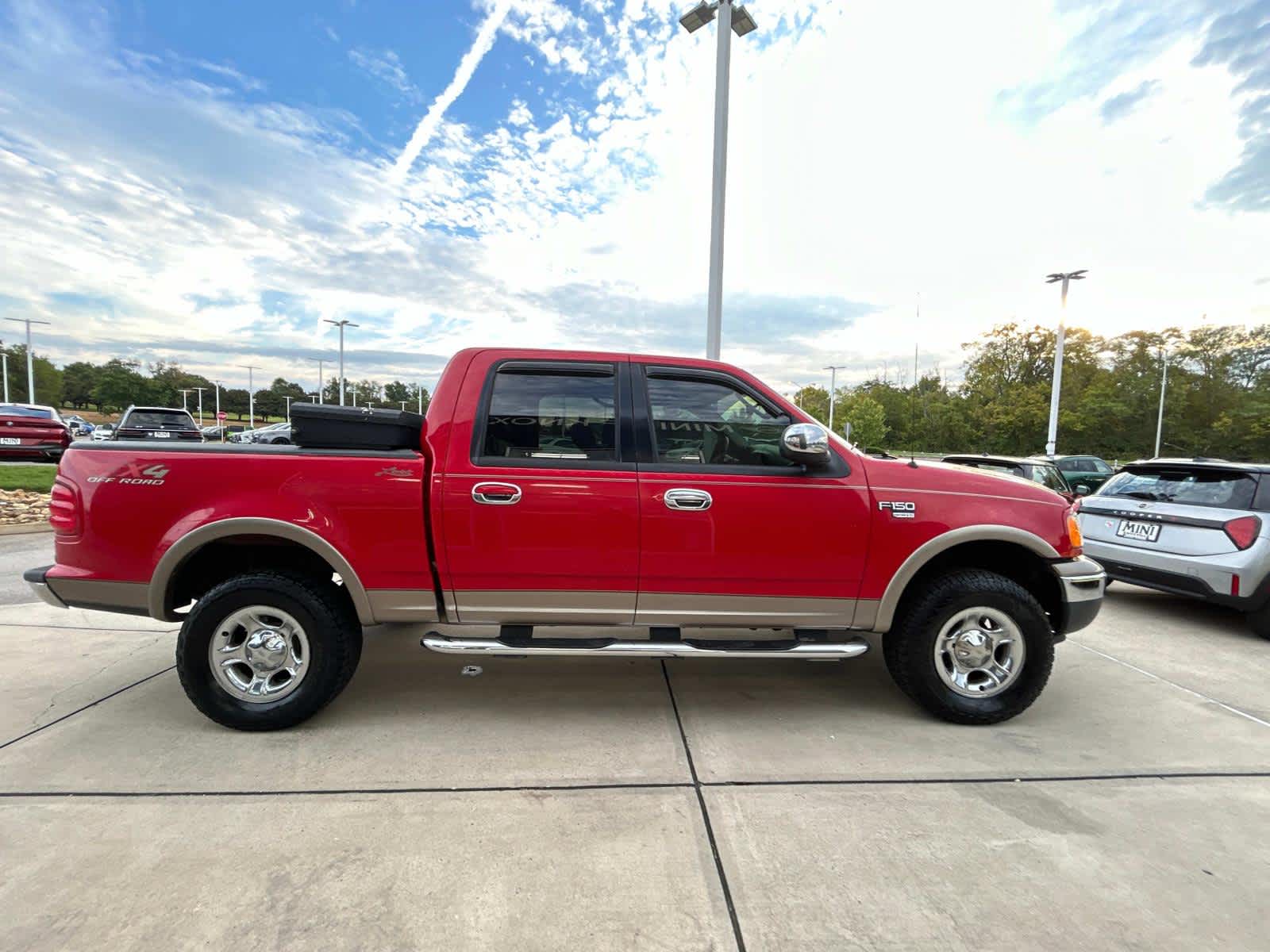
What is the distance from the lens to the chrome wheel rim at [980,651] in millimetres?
3256

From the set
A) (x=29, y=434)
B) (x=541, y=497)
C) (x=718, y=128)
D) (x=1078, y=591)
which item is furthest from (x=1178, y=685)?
(x=29, y=434)

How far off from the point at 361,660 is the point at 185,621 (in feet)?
4.15

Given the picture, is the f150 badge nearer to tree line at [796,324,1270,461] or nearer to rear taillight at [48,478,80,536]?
rear taillight at [48,478,80,536]

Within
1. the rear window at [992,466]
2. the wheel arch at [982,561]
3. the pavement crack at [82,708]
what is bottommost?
the pavement crack at [82,708]

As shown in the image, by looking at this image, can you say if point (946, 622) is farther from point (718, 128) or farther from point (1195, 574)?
point (718, 128)

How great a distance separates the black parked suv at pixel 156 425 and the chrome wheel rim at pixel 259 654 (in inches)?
430

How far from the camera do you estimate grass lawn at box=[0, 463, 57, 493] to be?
1002 centimetres

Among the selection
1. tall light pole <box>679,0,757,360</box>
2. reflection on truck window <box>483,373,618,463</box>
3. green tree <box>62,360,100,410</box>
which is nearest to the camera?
reflection on truck window <box>483,373,618,463</box>

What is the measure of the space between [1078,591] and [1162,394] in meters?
52.8

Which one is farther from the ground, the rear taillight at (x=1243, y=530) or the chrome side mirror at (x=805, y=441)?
the chrome side mirror at (x=805, y=441)

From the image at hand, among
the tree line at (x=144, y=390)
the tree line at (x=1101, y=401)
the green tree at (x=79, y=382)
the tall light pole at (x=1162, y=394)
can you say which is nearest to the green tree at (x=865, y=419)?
the tree line at (x=1101, y=401)

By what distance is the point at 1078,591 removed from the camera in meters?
3.33

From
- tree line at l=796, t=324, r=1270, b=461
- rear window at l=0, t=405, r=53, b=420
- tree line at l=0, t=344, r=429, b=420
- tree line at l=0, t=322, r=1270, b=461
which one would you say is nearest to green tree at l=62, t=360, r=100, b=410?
tree line at l=0, t=344, r=429, b=420

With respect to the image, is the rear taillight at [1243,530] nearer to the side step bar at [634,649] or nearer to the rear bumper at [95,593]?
the side step bar at [634,649]
